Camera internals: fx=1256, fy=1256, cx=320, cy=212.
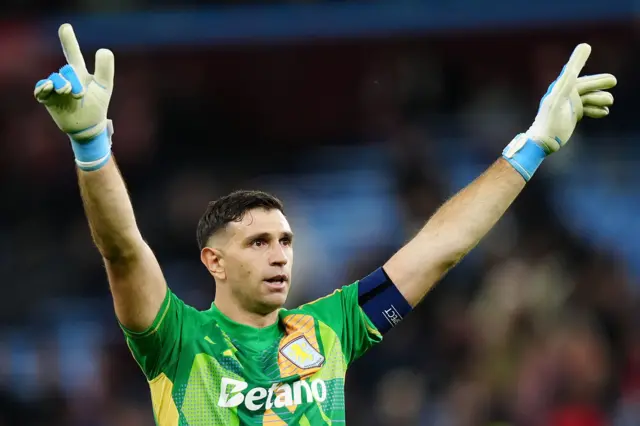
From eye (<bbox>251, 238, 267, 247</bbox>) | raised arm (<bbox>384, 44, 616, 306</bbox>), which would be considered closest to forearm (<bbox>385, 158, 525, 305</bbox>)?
raised arm (<bbox>384, 44, 616, 306</bbox>)

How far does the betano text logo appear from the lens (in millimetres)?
4977

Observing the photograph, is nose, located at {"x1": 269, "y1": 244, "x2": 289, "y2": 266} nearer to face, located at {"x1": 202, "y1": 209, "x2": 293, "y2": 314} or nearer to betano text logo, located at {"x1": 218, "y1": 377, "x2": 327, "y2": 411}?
face, located at {"x1": 202, "y1": 209, "x2": 293, "y2": 314}

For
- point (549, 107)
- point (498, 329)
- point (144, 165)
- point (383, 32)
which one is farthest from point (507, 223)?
point (549, 107)

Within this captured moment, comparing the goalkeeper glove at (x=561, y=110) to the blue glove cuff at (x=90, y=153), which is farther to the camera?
the goalkeeper glove at (x=561, y=110)

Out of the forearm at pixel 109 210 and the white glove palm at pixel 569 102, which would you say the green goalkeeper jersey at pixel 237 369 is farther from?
the white glove palm at pixel 569 102

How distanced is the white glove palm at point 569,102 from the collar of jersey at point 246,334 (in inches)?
57.0

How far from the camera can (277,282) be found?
5.22 meters

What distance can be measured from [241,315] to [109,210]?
948mm

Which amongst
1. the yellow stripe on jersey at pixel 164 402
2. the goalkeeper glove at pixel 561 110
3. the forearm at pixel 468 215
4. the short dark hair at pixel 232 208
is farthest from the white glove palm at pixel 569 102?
the yellow stripe on jersey at pixel 164 402

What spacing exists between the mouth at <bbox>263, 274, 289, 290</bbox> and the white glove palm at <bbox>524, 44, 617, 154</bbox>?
4.17ft

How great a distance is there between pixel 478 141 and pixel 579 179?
107 centimetres

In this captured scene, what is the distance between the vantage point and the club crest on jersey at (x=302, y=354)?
203 inches

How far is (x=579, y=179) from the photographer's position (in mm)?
12445

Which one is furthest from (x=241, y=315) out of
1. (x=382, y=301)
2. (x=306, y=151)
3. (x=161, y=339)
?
(x=306, y=151)
